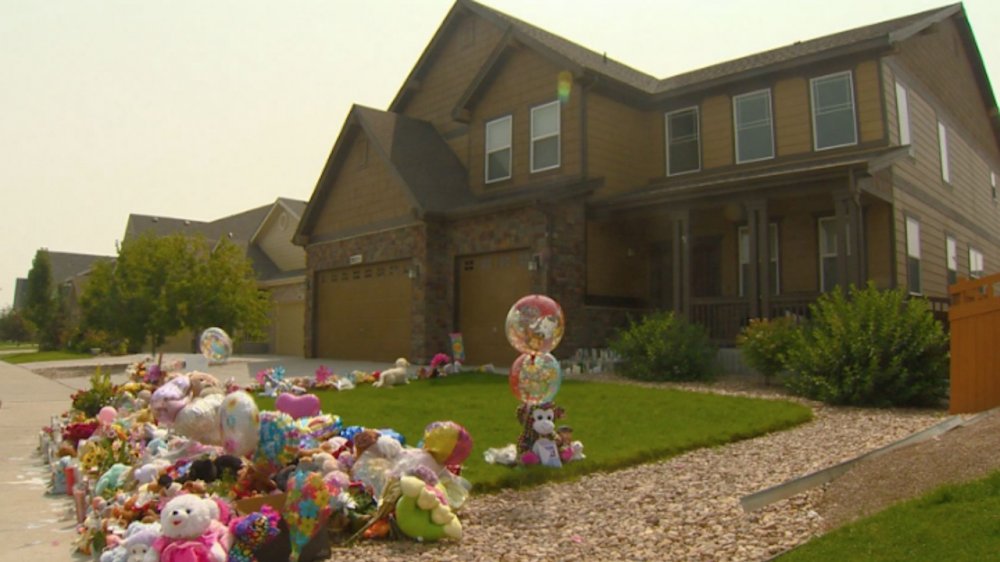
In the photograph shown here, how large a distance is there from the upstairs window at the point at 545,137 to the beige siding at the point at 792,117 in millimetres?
4800

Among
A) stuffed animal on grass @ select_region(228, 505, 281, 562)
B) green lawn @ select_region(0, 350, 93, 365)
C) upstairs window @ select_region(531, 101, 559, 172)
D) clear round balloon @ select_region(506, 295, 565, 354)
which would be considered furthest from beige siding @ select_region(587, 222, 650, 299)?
green lawn @ select_region(0, 350, 93, 365)

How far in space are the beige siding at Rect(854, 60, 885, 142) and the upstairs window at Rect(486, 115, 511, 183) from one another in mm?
7753

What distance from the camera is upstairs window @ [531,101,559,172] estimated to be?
664 inches

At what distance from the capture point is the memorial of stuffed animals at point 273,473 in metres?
3.94

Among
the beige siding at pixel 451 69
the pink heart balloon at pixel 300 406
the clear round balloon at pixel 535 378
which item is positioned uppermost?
the beige siding at pixel 451 69

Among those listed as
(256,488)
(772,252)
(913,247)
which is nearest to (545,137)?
(772,252)

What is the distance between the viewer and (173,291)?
18.5m

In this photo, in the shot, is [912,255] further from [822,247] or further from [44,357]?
[44,357]

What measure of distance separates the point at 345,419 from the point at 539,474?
356cm

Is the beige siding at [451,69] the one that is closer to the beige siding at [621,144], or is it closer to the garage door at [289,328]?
the beige siding at [621,144]

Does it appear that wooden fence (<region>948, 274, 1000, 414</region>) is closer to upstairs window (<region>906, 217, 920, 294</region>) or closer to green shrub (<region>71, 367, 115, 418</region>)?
upstairs window (<region>906, 217, 920, 294</region>)

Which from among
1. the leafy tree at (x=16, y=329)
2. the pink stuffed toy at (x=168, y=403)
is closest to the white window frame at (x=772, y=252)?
the pink stuffed toy at (x=168, y=403)

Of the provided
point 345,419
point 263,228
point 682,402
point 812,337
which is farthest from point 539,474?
point 263,228

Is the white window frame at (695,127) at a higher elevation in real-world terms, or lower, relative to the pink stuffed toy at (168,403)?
higher
